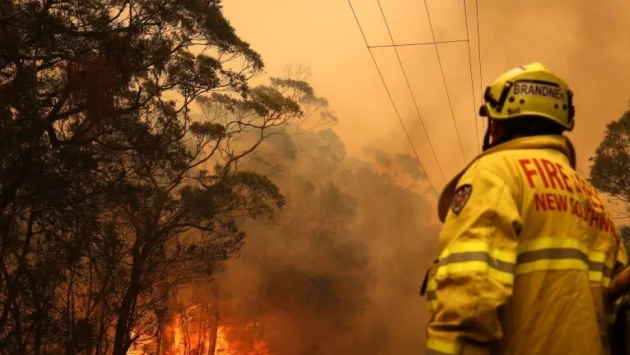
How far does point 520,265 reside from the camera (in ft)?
5.00

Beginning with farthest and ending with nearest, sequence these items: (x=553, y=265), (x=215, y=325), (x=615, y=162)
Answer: (x=215, y=325), (x=615, y=162), (x=553, y=265)

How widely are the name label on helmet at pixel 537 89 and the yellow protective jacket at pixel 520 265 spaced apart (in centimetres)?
22

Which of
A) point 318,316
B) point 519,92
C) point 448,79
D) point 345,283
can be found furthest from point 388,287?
point 519,92

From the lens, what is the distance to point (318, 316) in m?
25.6

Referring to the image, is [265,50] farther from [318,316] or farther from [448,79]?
[318,316]

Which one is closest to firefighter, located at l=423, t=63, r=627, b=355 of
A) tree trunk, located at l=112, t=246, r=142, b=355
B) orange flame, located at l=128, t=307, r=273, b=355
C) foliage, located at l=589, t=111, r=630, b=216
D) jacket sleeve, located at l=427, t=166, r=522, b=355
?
jacket sleeve, located at l=427, t=166, r=522, b=355

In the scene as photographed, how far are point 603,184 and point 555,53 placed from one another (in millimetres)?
17250

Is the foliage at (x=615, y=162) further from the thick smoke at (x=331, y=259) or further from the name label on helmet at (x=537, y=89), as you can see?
the name label on helmet at (x=537, y=89)

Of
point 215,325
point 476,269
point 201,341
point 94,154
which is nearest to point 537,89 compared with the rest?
point 476,269

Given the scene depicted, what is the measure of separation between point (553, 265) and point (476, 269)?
31 cm

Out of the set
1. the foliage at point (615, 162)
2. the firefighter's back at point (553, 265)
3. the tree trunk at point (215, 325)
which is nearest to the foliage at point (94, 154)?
the firefighter's back at point (553, 265)

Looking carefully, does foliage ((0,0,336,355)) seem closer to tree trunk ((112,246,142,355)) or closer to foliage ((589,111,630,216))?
tree trunk ((112,246,142,355))

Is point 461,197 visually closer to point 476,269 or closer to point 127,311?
point 476,269

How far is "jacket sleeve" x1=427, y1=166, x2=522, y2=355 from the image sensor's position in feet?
4.40
